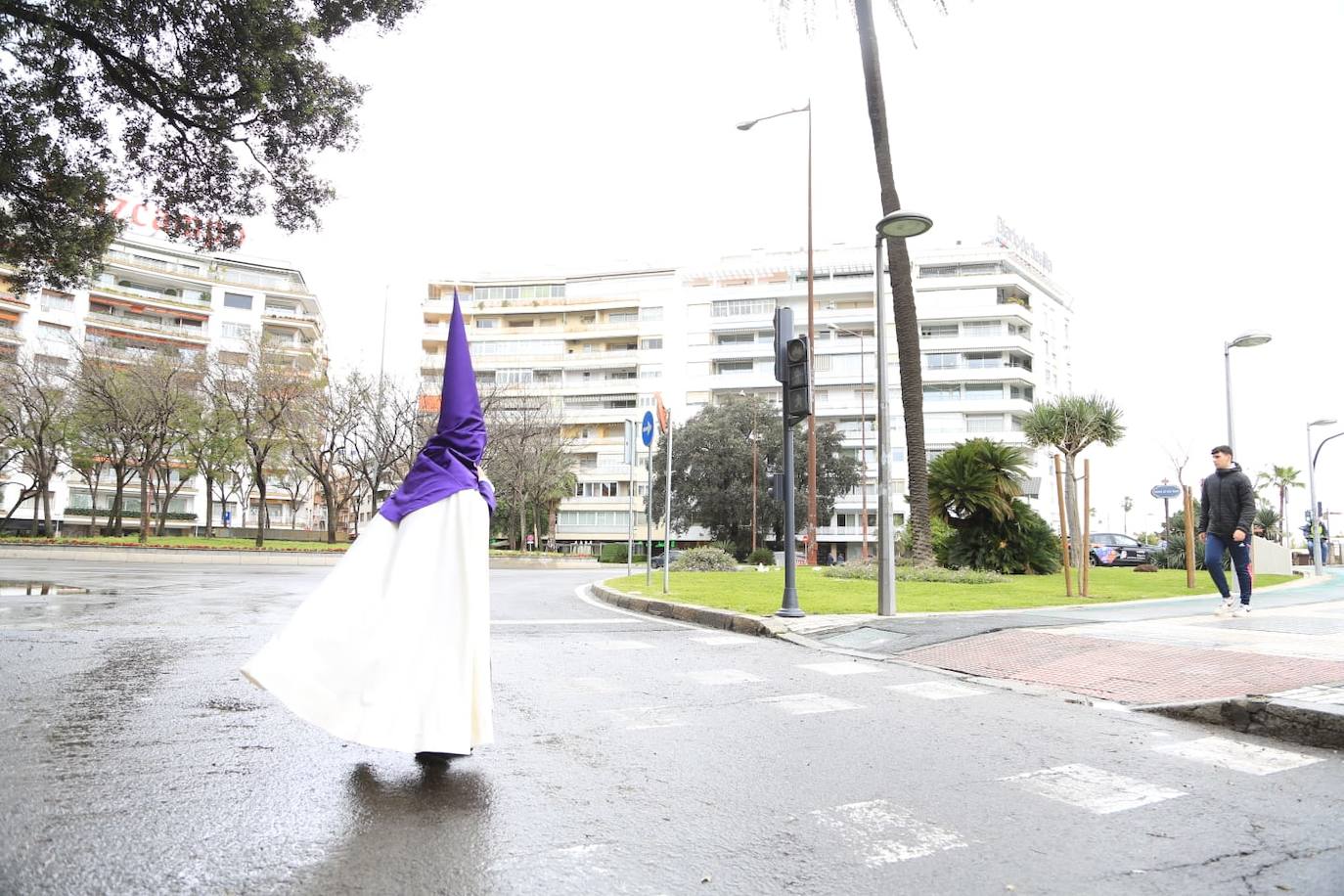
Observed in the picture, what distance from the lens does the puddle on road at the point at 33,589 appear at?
10.8 metres

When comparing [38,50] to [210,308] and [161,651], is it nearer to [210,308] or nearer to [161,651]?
[161,651]

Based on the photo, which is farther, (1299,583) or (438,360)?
(438,360)

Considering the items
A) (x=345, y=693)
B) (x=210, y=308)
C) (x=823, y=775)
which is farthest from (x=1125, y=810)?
(x=210, y=308)

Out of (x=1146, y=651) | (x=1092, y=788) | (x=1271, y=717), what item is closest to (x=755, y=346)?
(x=1146, y=651)

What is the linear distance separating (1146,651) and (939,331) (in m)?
62.9

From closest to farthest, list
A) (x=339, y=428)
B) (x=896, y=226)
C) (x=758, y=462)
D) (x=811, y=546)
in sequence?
(x=896, y=226) < (x=811, y=546) < (x=339, y=428) < (x=758, y=462)

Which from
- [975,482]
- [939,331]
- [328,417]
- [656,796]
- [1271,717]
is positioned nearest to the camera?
[656,796]

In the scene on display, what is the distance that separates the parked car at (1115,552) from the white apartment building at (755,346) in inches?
1042

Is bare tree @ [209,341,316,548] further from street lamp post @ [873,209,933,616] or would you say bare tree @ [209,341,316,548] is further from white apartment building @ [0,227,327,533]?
street lamp post @ [873,209,933,616]

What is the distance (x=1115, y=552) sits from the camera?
32.7 metres

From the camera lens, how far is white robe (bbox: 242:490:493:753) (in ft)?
10.5

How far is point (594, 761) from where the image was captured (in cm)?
366

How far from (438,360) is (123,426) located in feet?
118

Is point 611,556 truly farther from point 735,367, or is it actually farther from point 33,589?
point 33,589
